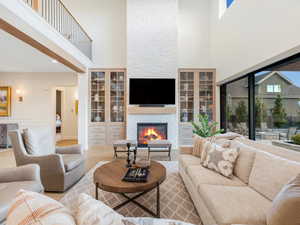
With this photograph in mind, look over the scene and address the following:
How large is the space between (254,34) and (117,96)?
13.7ft

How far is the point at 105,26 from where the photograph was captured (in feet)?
18.6

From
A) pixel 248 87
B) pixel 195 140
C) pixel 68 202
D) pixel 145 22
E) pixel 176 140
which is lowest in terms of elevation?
pixel 68 202

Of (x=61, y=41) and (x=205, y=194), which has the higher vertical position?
(x=61, y=41)

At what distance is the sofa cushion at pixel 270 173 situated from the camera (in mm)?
1405

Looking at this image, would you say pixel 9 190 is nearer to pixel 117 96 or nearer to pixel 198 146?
pixel 198 146

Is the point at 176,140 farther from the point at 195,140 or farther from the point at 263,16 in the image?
the point at 263,16

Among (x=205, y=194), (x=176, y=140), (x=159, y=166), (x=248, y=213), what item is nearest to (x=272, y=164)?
(x=248, y=213)

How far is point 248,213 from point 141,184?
39.6 inches

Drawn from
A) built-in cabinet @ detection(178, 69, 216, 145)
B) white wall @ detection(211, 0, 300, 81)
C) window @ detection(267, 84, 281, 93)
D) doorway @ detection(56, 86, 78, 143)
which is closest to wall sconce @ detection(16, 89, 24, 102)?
doorway @ detection(56, 86, 78, 143)

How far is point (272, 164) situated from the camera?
1594 mm

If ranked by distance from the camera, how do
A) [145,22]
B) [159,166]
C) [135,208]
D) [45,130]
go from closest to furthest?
[135,208]
[159,166]
[45,130]
[145,22]

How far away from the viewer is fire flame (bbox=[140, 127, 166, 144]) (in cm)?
520

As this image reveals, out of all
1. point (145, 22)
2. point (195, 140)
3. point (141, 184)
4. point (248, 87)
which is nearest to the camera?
point (141, 184)

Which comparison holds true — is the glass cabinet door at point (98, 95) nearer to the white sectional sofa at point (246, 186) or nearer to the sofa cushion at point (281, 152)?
the white sectional sofa at point (246, 186)
